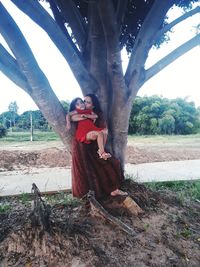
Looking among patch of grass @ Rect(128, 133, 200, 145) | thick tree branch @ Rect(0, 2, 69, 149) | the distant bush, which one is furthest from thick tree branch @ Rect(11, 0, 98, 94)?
the distant bush

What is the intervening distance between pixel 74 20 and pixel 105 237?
289 centimetres

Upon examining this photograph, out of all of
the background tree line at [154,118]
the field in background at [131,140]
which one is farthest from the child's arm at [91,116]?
the background tree line at [154,118]

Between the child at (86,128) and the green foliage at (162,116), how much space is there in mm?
16449

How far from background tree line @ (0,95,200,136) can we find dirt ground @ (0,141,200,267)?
599 inches

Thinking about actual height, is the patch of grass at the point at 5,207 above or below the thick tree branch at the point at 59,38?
below

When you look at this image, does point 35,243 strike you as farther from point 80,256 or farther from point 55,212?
point 55,212

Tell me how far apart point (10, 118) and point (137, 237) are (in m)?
17.3

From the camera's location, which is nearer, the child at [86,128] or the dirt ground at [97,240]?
the dirt ground at [97,240]

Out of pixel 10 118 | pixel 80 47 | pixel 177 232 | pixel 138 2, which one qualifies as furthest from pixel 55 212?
pixel 10 118

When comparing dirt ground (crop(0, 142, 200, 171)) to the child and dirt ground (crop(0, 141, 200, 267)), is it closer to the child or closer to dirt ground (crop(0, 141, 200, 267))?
dirt ground (crop(0, 141, 200, 267))

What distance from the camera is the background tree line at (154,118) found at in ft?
63.3

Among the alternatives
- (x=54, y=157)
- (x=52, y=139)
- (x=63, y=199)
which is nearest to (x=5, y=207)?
(x=63, y=199)

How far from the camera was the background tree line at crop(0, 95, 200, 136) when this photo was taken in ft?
63.3

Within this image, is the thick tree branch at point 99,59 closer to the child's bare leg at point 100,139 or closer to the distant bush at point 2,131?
the child's bare leg at point 100,139
